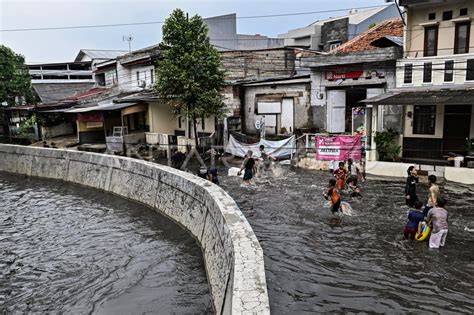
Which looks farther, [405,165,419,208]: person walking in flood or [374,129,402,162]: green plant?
[374,129,402,162]: green plant

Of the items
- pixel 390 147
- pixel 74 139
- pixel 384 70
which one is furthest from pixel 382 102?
pixel 74 139

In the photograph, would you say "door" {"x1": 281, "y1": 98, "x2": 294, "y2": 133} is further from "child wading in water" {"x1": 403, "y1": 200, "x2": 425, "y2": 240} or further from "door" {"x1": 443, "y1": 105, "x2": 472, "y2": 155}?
"child wading in water" {"x1": 403, "y1": 200, "x2": 425, "y2": 240}

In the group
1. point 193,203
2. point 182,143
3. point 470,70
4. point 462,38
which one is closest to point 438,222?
point 193,203

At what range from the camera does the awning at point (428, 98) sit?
17.1m

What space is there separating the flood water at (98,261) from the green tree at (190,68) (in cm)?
779

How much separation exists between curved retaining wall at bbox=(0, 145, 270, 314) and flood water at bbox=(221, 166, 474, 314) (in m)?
1.35

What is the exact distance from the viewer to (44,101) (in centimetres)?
3881

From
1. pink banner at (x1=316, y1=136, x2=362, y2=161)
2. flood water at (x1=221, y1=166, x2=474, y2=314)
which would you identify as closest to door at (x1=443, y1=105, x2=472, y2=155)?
flood water at (x1=221, y1=166, x2=474, y2=314)

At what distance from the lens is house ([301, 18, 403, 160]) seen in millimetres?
21172

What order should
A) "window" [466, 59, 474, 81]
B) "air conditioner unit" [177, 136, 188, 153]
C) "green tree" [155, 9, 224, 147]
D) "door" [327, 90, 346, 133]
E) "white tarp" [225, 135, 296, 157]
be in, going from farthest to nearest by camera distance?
"air conditioner unit" [177, 136, 188, 153] < "door" [327, 90, 346, 133] < "green tree" [155, 9, 224, 147] < "white tarp" [225, 135, 296, 157] < "window" [466, 59, 474, 81]

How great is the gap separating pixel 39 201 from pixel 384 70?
1925 centimetres

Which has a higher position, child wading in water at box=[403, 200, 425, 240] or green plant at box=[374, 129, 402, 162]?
green plant at box=[374, 129, 402, 162]

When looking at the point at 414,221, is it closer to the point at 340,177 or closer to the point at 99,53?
the point at 340,177

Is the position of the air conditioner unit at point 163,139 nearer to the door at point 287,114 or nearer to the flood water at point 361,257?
the door at point 287,114
